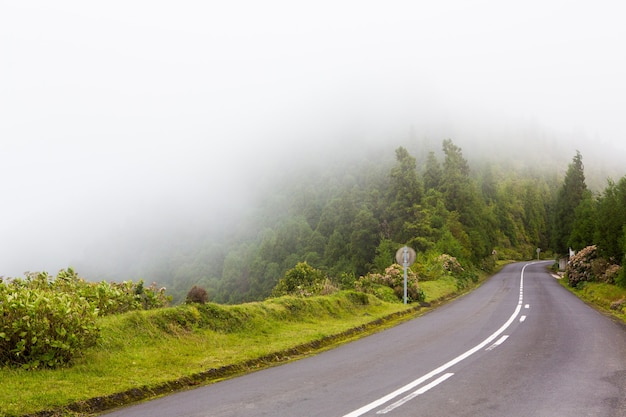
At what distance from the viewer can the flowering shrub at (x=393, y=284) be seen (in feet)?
77.3

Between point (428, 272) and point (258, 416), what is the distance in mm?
33061

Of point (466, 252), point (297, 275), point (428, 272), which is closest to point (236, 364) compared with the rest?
point (297, 275)

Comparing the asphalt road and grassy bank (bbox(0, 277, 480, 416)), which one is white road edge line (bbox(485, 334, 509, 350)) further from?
grassy bank (bbox(0, 277, 480, 416))

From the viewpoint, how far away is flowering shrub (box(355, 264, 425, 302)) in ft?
77.3

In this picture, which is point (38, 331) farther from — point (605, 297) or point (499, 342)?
point (605, 297)

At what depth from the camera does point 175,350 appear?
32.7 feet

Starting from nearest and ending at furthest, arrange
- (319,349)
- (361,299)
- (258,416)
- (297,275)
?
(258,416), (319,349), (361,299), (297,275)

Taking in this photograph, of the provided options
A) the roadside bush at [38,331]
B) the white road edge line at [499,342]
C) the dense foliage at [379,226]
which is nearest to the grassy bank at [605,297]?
the white road edge line at [499,342]

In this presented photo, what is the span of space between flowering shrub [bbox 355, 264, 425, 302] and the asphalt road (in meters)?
9.56

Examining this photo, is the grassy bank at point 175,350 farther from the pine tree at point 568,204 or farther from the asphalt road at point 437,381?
the pine tree at point 568,204

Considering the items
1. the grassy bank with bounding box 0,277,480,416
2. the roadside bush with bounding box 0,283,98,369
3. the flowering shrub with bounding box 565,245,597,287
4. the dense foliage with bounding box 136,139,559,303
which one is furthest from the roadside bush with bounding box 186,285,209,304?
the flowering shrub with bounding box 565,245,597,287

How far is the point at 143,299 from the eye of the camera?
41.4ft

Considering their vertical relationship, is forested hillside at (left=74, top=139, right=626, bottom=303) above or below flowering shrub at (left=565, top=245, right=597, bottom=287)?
above

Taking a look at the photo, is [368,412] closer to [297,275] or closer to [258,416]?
[258,416]
